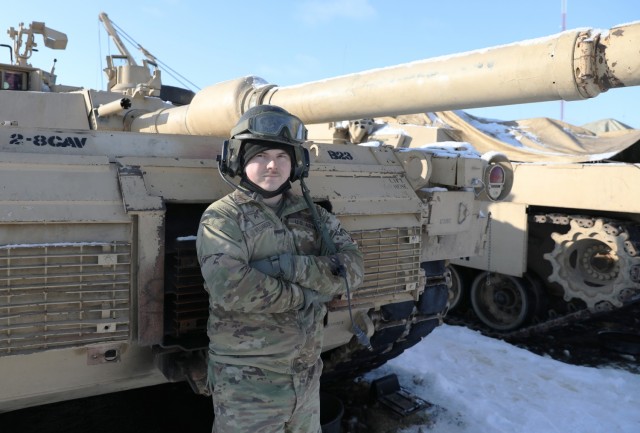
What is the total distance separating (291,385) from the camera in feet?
7.84

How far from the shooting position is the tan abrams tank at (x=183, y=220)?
2.45 metres

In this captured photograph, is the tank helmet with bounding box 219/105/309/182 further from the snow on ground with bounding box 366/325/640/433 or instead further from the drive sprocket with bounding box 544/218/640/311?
the drive sprocket with bounding box 544/218/640/311

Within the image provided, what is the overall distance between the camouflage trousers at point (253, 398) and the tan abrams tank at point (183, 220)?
0.46 meters

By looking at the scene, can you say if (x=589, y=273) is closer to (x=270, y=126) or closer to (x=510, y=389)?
(x=510, y=389)

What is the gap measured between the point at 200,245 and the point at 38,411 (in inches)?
107

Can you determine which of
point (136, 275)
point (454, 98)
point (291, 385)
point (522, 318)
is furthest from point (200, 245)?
point (522, 318)

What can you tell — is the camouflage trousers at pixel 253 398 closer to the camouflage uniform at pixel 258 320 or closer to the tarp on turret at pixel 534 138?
the camouflage uniform at pixel 258 320

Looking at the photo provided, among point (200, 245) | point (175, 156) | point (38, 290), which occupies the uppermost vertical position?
point (175, 156)

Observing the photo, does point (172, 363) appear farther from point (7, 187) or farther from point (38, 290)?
point (7, 187)

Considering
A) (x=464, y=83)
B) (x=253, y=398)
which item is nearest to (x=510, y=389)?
(x=464, y=83)

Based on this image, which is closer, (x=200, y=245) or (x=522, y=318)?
(x=200, y=245)

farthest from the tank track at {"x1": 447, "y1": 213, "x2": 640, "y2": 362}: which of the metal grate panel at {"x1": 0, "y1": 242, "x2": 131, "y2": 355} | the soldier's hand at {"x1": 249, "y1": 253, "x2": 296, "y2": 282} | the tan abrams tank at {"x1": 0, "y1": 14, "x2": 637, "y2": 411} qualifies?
the metal grate panel at {"x1": 0, "y1": 242, "x2": 131, "y2": 355}

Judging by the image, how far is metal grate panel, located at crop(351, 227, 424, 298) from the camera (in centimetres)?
336

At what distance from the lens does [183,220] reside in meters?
2.96
